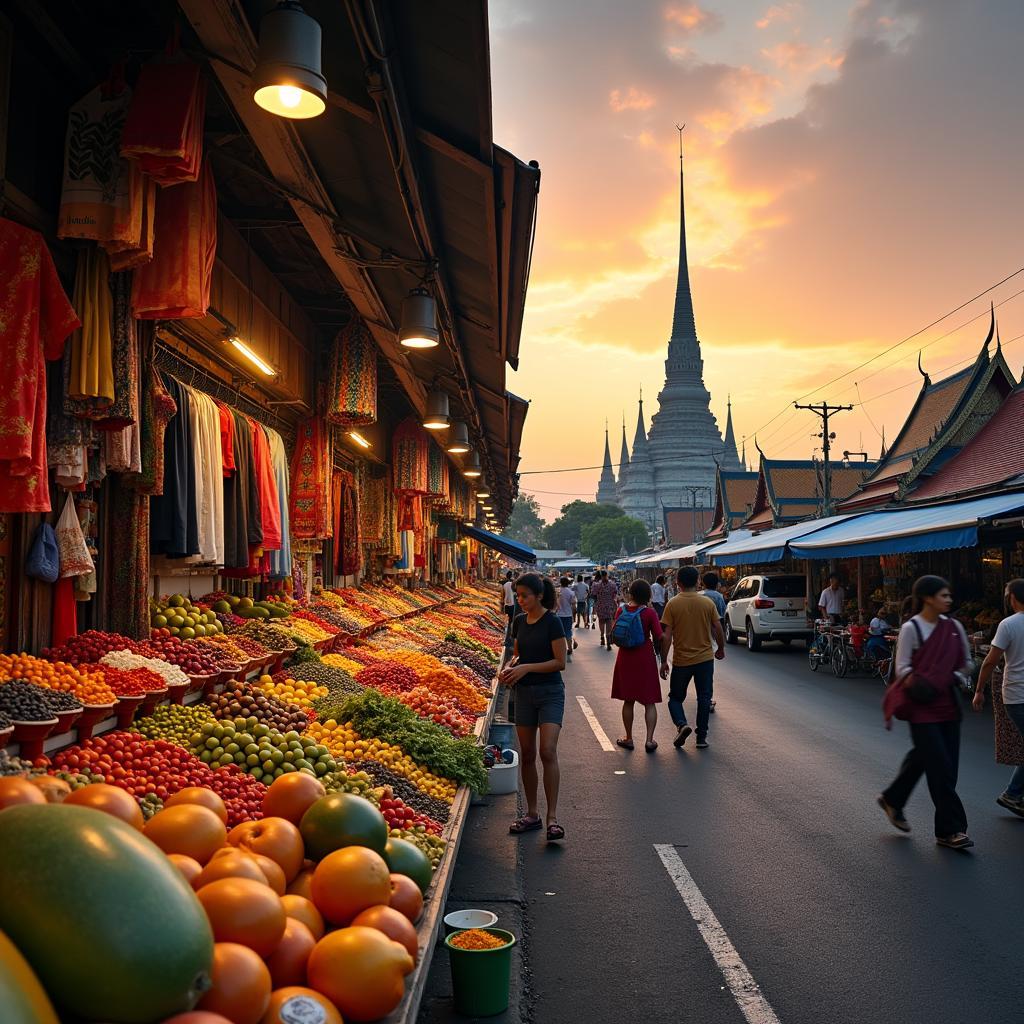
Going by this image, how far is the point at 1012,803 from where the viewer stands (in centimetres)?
690

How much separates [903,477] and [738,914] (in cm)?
1929

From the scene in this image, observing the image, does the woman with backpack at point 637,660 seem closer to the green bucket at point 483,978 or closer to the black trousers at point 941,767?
the black trousers at point 941,767

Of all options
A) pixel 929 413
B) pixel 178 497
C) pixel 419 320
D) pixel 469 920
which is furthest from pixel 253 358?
pixel 929 413

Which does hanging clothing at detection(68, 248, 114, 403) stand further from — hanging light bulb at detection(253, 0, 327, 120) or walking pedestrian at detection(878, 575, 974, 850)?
walking pedestrian at detection(878, 575, 974, 850)

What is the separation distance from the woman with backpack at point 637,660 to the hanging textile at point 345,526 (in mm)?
5137

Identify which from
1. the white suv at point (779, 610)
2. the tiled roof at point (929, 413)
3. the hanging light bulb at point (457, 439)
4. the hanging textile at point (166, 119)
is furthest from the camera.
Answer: the tiled roof at point (929, 413)

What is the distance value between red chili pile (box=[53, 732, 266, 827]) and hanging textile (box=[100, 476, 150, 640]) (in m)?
1.81

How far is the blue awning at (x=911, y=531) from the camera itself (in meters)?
12.8

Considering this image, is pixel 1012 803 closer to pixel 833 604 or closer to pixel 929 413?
pixel 833 604

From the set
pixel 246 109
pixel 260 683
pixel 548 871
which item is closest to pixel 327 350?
pixel 260 683

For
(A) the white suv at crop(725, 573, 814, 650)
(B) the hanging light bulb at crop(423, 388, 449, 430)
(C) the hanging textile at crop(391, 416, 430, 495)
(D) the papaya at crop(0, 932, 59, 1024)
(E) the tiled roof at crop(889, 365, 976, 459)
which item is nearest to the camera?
(D) the papaya at crop(0, 932, 59, 1024)

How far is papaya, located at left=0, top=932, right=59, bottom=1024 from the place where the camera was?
156 cm

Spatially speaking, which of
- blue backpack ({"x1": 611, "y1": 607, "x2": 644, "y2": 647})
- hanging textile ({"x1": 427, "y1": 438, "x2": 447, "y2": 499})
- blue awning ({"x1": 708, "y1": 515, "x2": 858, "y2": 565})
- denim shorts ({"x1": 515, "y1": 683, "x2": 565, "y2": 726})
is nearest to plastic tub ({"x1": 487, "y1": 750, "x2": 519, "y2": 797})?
denim shorts ({"x1": 515, "y1": 683, "x2": 565, "y2": 726})

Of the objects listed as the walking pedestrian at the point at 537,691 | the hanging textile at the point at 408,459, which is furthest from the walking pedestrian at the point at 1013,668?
the hanging textile at the point at 408,459
